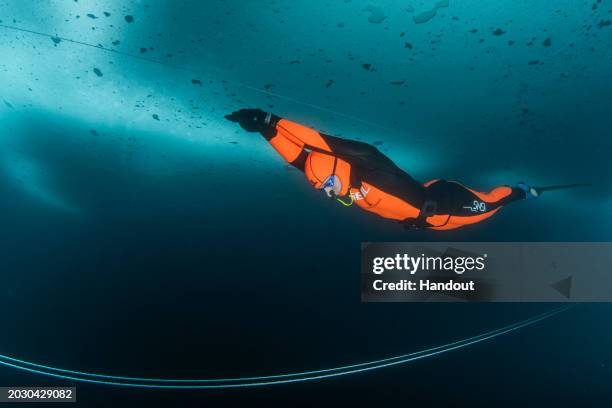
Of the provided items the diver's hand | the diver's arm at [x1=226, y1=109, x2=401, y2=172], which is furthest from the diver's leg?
the diver's hand

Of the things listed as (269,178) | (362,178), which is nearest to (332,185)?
(362,178)

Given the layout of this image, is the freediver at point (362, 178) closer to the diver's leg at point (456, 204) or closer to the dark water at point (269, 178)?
the diver's leg at point (456, 204)

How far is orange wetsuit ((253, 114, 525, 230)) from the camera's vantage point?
193 cm

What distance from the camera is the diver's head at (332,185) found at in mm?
2076

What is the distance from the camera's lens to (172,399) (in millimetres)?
7508

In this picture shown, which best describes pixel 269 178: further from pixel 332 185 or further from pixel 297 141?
pixel 297 141

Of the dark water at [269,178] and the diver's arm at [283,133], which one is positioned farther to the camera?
the dark water at [269,178]

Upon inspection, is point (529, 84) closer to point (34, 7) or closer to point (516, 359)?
point (34, 7)

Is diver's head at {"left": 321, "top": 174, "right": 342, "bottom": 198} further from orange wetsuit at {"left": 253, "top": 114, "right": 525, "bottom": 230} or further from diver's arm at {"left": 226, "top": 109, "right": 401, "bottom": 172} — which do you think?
diver's arm at {"left": 226, "top": 109, "right": 401, "bottom": 172}

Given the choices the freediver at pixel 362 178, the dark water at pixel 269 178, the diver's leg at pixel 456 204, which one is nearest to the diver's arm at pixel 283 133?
the freediver at pixel 362 178

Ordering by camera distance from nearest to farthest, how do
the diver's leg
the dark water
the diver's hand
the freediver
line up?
the diver's hand < the freediver < the dark water < the diver's leg

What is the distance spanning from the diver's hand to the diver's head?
52 centimetres

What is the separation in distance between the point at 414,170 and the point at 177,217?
346 cm

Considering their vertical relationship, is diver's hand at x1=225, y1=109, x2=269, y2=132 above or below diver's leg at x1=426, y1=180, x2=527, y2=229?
above
